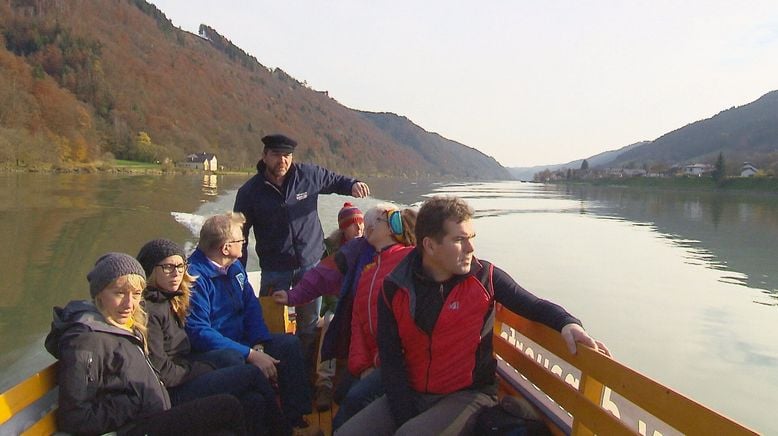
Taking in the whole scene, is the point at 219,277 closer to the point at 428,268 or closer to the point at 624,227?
the point at 428,268

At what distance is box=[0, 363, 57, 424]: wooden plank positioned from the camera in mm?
2127

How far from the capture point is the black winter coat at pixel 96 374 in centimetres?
236

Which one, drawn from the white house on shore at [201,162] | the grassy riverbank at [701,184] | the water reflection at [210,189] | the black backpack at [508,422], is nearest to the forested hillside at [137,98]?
the white house on shore at [201,162]

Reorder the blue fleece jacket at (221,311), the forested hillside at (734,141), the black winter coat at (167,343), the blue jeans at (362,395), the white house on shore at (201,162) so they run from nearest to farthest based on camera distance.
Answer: the black winter coat at (167,343), the blue jeans at (362,395), the blue fleece jacket at (221,311), the white house on shore at (201,162), the forested hillside at (734,141)

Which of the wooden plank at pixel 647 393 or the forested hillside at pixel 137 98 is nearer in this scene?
the wooden plank at pixel 647 393

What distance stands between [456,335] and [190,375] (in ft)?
5.01

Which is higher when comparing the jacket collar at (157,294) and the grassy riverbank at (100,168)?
the jacket collar at (157,294)

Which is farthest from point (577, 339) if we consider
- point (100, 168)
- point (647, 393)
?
point (100, 168)

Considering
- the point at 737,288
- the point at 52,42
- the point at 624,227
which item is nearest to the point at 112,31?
the point at 52,42

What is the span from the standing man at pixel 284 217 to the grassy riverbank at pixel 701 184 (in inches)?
3130

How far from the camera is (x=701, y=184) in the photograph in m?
87.1

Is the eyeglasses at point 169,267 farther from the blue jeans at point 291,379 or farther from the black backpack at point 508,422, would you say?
the black backpack at point 508,422

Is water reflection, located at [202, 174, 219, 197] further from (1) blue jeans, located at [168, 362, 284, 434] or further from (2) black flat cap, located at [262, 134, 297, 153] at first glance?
(1) blue jeans, located at [168, 362, 284, 434]

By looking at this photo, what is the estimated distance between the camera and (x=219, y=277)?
3619mm
